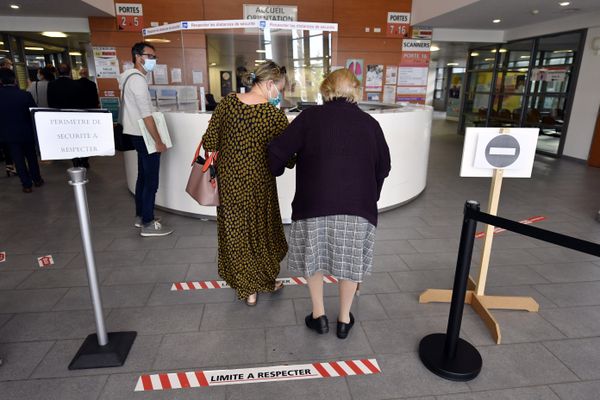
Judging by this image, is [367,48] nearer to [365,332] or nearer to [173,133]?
[173,133]

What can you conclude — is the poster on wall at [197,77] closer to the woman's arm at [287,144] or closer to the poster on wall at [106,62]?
the poster on wall at [106,62]

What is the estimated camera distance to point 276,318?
234 centimetres

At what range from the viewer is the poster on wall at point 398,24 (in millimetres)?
8117

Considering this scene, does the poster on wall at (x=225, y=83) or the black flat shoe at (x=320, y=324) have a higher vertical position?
the poster on wall at (x=225, y=83)

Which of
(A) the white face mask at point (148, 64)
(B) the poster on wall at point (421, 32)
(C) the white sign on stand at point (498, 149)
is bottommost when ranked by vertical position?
(C) the white sign on stand at point (498, 149)

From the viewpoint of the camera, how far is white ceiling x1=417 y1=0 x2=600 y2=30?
607cm

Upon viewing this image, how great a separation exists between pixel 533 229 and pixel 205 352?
1690 millimetres

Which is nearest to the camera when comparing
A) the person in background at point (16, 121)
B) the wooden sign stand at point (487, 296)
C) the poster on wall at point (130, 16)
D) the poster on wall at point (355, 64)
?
the wooden sign stand at point (487, 296)

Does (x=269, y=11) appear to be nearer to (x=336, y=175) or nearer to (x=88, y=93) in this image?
(x=88, y=93)

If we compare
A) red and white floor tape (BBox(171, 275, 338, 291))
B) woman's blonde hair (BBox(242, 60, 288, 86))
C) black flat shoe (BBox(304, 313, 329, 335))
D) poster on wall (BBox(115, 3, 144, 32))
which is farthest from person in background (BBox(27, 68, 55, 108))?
black flat shoe (BBox(304, 313, 329, 335))

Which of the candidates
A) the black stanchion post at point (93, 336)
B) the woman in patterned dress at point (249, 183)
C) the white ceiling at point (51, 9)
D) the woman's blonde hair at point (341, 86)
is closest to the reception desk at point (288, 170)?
the woman in patterned dress at point (249, 183)

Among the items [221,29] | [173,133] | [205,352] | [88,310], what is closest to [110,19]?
[221,29]

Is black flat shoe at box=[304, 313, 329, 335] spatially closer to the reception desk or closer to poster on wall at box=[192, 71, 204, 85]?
the reception desk

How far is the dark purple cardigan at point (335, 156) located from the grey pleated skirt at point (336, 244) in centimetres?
6
